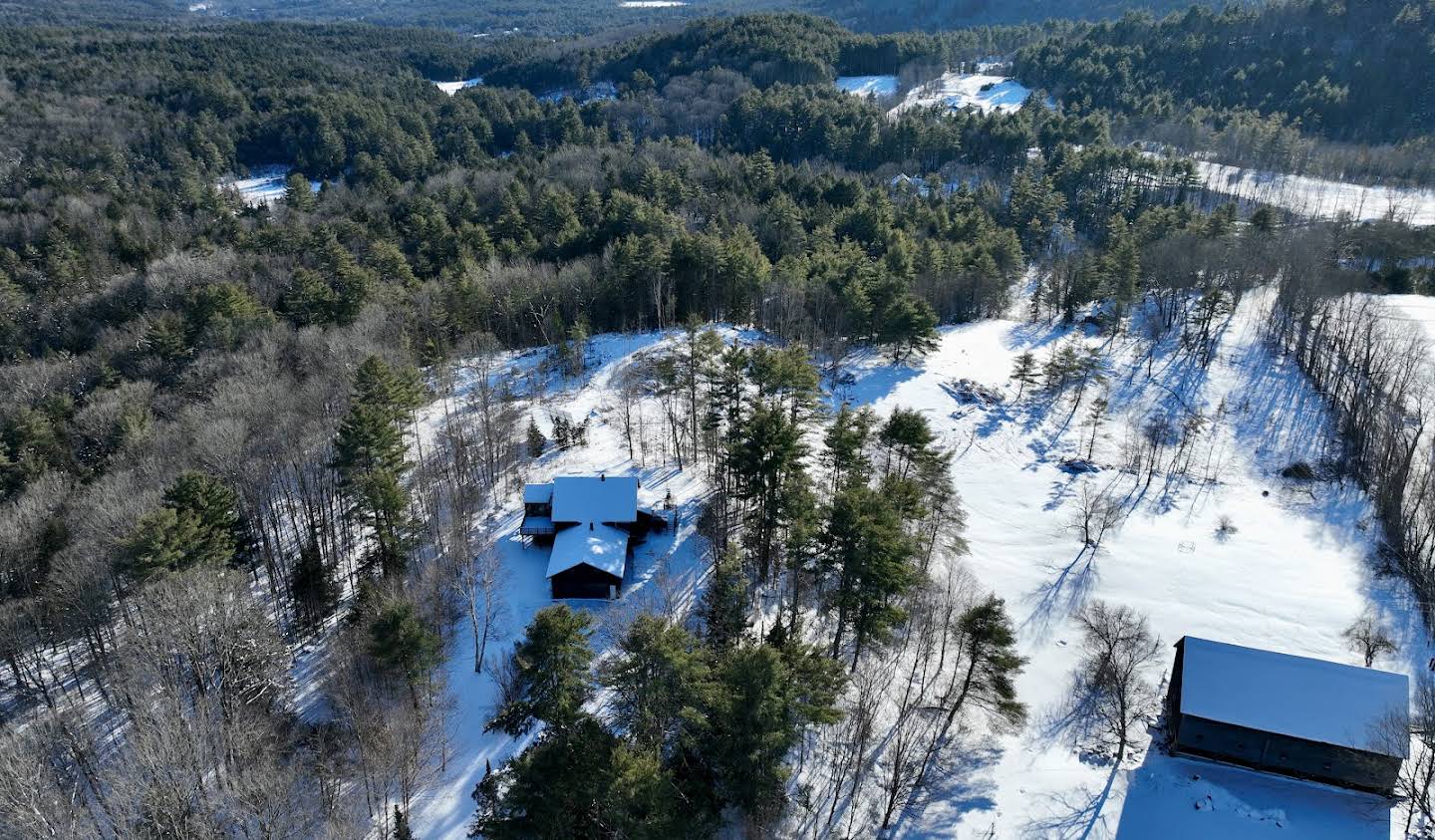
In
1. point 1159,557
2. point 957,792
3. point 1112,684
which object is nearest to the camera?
point 957,792

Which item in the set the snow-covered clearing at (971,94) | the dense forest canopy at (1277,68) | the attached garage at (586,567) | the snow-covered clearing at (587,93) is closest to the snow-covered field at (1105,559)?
the attached garage at (586,567)

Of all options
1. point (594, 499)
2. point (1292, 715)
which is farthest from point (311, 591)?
point (1292, 715)

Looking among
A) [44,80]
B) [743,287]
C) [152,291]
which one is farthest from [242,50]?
[743,287]

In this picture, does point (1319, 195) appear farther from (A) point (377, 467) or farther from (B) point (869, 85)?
(A) point (377, 467)

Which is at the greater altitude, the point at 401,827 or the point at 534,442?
the point at 534,442

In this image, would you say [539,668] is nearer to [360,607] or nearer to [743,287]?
[360,607]

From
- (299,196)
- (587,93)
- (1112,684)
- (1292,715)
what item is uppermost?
(587,93)
